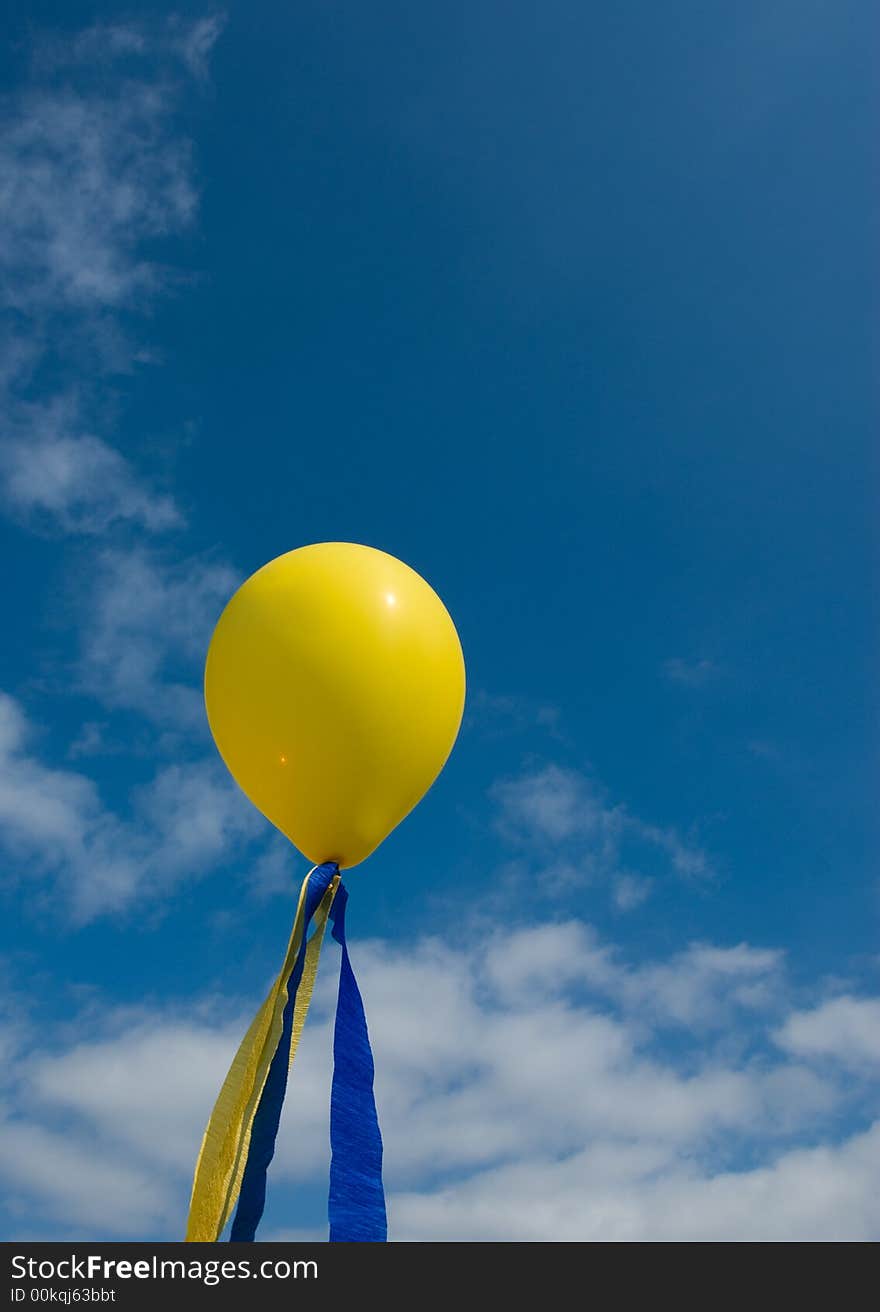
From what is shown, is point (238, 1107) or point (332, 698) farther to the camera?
point (332, 698)

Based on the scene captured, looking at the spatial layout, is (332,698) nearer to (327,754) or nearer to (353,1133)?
(327,754)

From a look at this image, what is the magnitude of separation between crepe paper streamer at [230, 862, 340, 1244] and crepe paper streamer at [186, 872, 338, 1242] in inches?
1.1

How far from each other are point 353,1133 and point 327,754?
194 centimetres

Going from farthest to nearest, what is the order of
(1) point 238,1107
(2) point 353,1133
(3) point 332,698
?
(3) point 332,698 → (2) point 353,1133 → (1) point 238,1107

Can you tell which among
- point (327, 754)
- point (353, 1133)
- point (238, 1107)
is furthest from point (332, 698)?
point (353, 1133)

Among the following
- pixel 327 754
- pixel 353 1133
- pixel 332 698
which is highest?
pixel 332 698

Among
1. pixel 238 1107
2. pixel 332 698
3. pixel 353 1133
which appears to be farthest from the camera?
pixel 332 698

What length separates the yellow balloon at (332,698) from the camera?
5.75 metres

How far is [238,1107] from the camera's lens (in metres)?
5.32

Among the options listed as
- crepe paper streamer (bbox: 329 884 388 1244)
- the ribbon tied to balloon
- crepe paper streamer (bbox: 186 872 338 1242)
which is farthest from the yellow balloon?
crepe paper streamer (bbox: 329 884 388 1244)

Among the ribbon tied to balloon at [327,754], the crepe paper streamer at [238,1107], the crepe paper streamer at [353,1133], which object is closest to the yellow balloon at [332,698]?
the ribbon tied to balloon at [327,754]

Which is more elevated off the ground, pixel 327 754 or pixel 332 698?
pixel 332 698

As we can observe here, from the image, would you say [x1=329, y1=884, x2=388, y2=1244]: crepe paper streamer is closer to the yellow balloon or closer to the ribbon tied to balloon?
the ribbon tied to balloon
